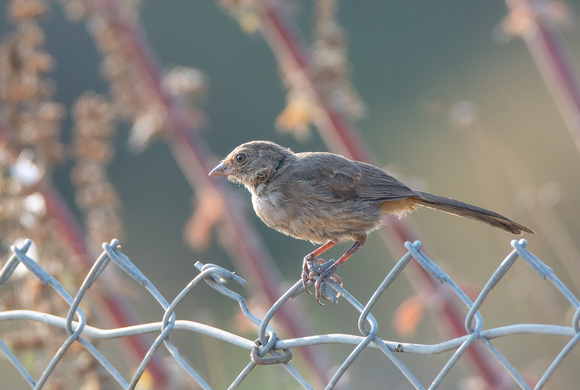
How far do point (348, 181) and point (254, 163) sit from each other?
52 cm

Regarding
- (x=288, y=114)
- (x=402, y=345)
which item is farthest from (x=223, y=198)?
(x=402, y=345)

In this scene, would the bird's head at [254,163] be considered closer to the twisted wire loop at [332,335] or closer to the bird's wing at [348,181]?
the bird's wing at [348,181]

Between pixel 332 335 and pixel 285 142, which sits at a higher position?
pixel 285 142

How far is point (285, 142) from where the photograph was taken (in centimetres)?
1551

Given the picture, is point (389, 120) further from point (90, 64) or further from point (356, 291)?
point (90, 64)

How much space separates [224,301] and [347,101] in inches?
422

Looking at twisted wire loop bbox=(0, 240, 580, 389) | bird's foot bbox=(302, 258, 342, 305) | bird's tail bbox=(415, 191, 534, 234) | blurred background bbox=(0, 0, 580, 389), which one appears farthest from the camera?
blurred background bbox=(0, 0, 580, 389)

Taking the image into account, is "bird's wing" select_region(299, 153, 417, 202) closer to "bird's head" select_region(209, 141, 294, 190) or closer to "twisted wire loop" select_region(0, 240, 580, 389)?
"bird's head" select_region(209, 141, 294, 190)

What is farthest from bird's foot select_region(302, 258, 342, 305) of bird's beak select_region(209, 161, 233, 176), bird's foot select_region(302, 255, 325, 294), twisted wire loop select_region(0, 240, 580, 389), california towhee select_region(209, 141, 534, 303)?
bird's beak select_region(209, 161, 233, 176)

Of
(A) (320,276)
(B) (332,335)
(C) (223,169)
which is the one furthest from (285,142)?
(B) (332,335)

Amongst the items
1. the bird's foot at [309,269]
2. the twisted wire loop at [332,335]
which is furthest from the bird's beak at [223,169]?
the twisted wire loop at [332,335]

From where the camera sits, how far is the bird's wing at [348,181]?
148 inches

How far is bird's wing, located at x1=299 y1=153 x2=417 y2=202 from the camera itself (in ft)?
12.4

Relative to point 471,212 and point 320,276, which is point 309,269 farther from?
point 471,212
